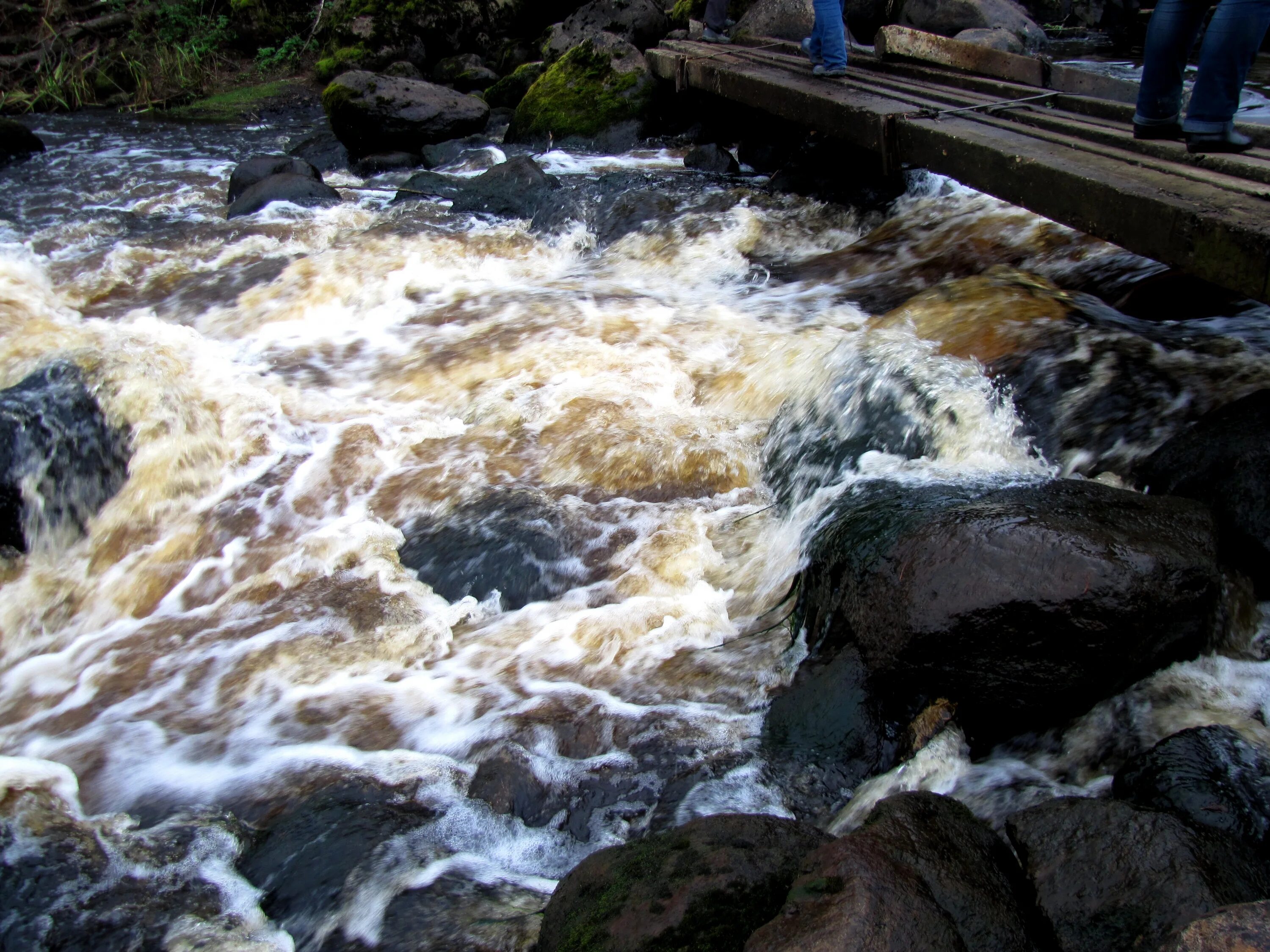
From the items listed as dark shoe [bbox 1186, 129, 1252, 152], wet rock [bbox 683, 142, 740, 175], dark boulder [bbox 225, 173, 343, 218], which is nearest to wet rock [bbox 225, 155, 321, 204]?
dark boulder [bbox 225, 173, 343, 218]

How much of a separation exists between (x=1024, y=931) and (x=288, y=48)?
59.1 feet

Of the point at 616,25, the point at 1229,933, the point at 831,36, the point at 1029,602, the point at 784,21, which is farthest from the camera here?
the point at 616,25

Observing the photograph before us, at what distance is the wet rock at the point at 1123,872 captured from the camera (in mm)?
1764

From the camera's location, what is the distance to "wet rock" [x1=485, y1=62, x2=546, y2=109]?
40.4 ft

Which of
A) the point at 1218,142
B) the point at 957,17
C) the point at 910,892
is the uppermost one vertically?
the point at 957,17

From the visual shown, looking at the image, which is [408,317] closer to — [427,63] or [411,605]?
[411,605]

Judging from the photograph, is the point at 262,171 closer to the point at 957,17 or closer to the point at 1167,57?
the point at 1167,57

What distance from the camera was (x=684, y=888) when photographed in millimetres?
1884

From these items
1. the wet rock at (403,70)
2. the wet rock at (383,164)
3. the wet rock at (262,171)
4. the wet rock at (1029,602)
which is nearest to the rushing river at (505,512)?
the wet rock at (1029,602)

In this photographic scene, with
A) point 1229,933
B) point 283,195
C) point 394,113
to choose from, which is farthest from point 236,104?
point 1229,933

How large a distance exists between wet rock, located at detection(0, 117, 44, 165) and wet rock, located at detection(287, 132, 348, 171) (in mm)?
3210

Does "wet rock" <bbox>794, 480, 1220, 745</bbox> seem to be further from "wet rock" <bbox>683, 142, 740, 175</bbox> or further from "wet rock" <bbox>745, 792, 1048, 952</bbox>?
"wet rock" <bbox>683, 142, 740, 175</bbox>

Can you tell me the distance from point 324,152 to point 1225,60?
954 cm

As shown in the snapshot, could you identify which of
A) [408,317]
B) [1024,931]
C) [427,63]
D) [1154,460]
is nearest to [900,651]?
[1024,931]
